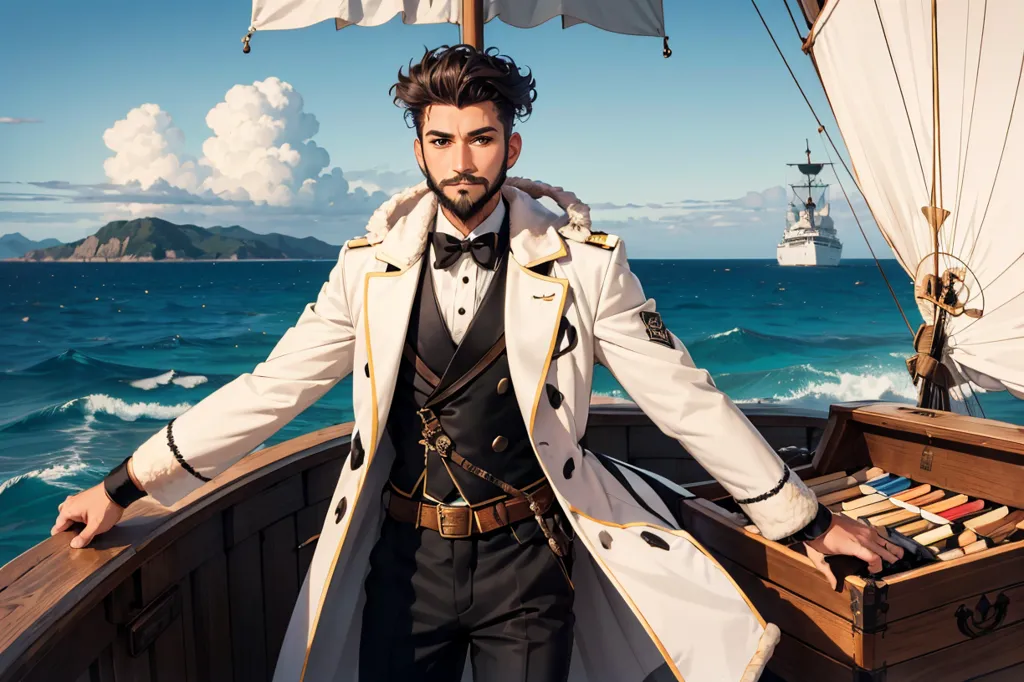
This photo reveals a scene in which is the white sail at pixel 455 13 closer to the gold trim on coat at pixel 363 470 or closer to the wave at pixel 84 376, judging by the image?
the gold trim on coat at pixel 363 470

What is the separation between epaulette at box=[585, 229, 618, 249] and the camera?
1912 mm

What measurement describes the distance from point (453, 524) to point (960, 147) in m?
3.17

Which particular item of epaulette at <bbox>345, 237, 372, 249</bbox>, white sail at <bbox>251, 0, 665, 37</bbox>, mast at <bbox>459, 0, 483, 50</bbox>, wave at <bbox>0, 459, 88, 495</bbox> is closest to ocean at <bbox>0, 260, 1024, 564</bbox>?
wave at <bbox>0, 459, 88, 495</bbox>

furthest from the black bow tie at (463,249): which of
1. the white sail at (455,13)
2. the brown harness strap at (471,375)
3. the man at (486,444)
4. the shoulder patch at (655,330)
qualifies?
the white sail at (455,13)

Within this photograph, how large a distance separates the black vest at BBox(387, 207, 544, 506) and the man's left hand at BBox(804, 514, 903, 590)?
27.1 inches

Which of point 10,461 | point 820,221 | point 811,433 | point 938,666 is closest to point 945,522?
point 938,666

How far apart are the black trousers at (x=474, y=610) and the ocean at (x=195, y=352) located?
15.2 metres

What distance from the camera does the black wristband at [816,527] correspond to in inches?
72.2

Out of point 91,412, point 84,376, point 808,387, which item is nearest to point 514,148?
point 91,412

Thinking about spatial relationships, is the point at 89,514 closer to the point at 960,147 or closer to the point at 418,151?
the point at 418,151

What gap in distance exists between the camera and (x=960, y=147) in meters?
3.62

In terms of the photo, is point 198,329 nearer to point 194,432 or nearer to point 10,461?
point 10,461

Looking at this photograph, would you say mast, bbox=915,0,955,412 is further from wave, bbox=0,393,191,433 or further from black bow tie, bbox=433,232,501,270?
wave, bbox=0,393,191,433

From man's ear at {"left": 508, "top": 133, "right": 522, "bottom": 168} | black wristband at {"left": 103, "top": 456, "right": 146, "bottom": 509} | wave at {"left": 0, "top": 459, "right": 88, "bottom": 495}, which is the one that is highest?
man's ear at {"left": 508, "top": 133, "right": 522, "bottom": 168}
